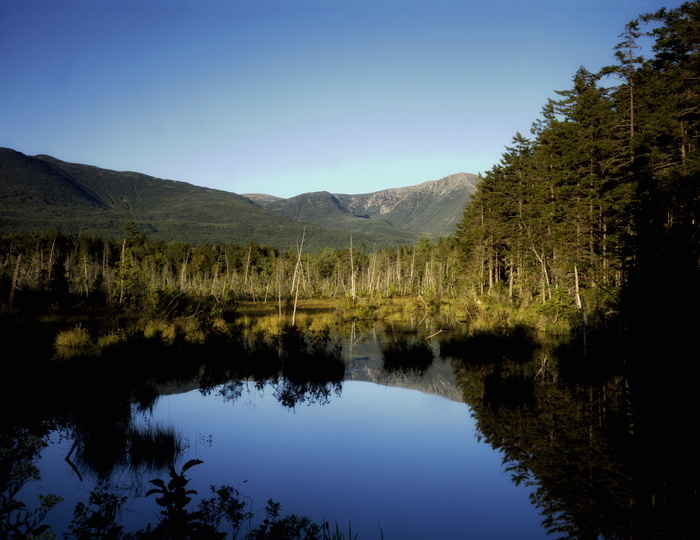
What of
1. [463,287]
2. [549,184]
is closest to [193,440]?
[549,184]

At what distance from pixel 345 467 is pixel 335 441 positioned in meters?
1.40

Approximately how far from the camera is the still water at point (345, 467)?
669 cm

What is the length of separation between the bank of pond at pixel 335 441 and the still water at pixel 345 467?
1.8 inches

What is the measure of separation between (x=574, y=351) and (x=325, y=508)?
575 inches

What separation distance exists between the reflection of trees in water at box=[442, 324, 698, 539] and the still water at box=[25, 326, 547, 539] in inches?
18.7

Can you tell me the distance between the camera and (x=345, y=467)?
8.65 meters

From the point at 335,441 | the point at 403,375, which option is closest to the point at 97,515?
the point at 335,441

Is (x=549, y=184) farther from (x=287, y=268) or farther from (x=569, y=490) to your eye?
(x=287, y=268)

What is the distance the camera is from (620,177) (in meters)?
24.5

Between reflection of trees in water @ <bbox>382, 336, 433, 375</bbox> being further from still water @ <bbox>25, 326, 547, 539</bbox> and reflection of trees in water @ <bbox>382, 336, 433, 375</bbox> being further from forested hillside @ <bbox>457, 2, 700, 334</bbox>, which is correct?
forested hillside @ <bbox>457, 2, 700, 334</bbox>

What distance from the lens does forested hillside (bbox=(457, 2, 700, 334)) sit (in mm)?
16047

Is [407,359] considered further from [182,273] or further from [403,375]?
[182,273]

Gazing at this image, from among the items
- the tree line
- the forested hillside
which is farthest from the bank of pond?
the tree line

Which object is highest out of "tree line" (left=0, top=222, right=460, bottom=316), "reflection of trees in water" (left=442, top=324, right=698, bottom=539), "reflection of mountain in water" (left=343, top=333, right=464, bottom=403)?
"tree line" (left=0, top=222, right=460, bottom=316)
